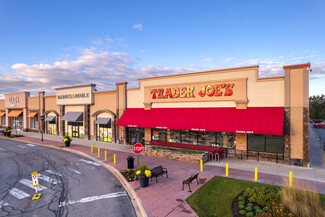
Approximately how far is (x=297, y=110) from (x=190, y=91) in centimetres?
1012

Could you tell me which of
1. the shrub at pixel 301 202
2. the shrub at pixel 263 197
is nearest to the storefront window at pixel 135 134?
the shrub at pixel 263 197

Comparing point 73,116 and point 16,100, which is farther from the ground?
point 16,100

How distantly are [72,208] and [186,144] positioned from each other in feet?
46.8

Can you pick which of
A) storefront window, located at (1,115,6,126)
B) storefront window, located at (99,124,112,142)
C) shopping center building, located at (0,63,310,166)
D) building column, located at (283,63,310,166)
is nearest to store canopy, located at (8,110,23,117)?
storefront window, located at (1,115,6,126)

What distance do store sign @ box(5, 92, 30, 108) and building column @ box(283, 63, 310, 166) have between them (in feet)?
159

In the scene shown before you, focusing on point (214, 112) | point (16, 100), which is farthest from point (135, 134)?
point (16, 100)

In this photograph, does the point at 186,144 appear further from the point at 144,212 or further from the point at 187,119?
the point at 144,212

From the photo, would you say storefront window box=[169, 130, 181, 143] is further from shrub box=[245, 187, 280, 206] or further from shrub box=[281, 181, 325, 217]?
shrub box=[281, 181, 325, 217]

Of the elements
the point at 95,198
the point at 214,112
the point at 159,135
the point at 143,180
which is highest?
the point at 214,112

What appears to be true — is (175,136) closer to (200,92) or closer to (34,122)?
(200,92)

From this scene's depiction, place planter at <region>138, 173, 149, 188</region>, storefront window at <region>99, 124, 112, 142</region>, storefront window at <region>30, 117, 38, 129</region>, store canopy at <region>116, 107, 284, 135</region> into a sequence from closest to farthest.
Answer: planter at <region>138, 173, 149, 188</region> < store canopy at <region>116, 107, 284, 135</region> < storefront window at <region>99, 124, 112, 142</region> < storefront window at <region>30, 117, 38, 129</region>

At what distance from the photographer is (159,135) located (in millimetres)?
25141

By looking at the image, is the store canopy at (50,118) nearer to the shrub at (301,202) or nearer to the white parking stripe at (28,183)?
the white parking stripe at (28,183)

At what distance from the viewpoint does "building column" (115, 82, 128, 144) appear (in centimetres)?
2788
